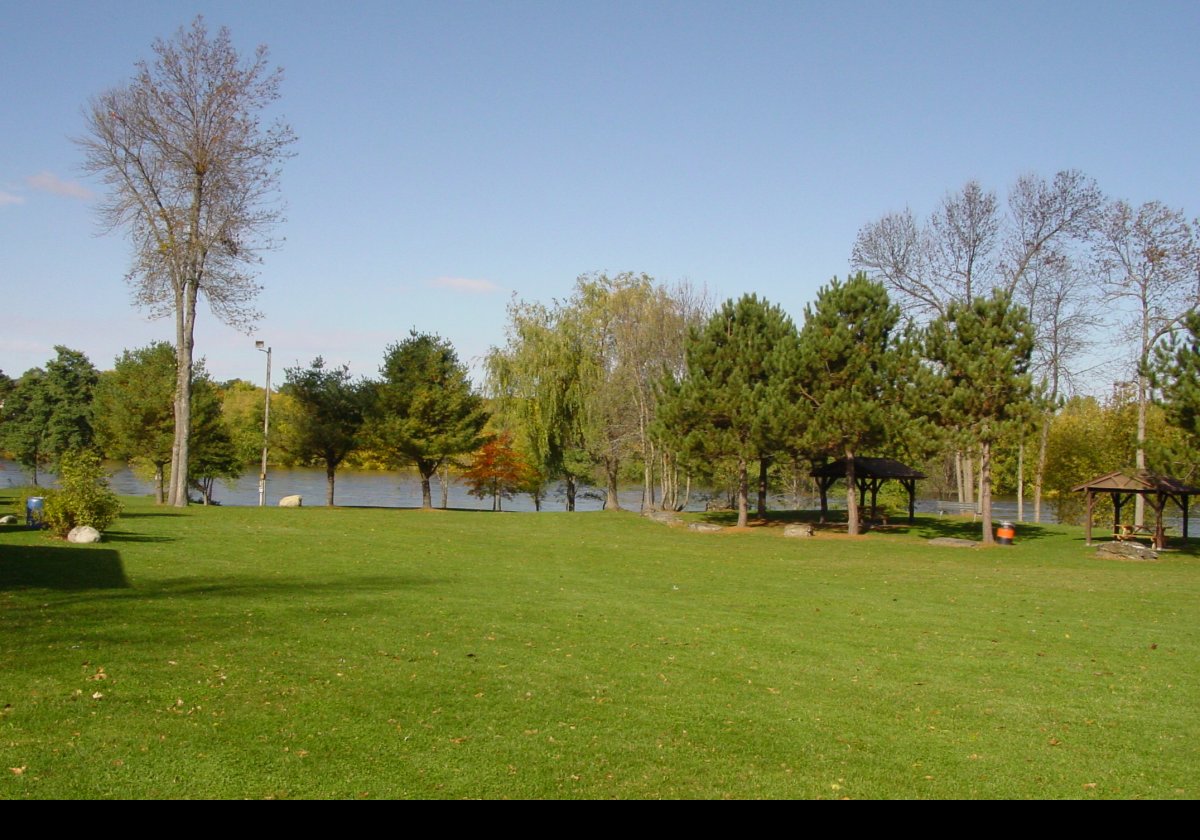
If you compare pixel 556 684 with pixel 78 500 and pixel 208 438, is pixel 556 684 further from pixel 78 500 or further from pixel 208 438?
pixel 208 438

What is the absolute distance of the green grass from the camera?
6.09 metres

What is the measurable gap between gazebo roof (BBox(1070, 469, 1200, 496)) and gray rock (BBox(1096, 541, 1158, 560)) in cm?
262

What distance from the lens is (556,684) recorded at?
8617 millimetres

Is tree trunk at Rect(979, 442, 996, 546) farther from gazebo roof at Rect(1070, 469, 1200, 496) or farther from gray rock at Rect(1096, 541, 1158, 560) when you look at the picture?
gray rock at Rect(1096, 541, 1158, 560)

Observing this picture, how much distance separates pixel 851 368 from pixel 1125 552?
34.8 ft

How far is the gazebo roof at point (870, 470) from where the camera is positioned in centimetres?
3897

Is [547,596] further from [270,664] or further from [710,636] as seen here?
[270,664]

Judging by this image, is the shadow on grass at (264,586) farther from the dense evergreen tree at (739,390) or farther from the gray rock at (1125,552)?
the gray rock at (1125,552)

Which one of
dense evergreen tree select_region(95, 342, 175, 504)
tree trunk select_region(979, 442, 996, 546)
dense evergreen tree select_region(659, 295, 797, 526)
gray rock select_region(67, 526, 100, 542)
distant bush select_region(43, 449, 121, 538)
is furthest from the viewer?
dense evergreen tree select_region(95, 342, 175, 504)

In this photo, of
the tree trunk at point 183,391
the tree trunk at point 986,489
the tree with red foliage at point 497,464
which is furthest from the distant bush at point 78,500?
the tree with red foliage at point 497,464

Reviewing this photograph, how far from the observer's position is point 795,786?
6.18 metres

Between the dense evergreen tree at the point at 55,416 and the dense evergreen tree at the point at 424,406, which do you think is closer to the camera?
the dense evergreen tree at the point at 424,406

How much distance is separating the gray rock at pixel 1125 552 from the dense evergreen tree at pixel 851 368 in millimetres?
7588

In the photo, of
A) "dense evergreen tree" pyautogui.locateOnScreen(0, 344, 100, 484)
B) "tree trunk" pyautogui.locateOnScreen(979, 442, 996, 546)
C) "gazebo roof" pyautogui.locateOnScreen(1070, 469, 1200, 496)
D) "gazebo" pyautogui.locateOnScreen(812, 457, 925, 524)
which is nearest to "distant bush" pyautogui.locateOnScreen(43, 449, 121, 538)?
"tree trunk" pyautogui.locateOnScreen(979, 442, 996, 546)
